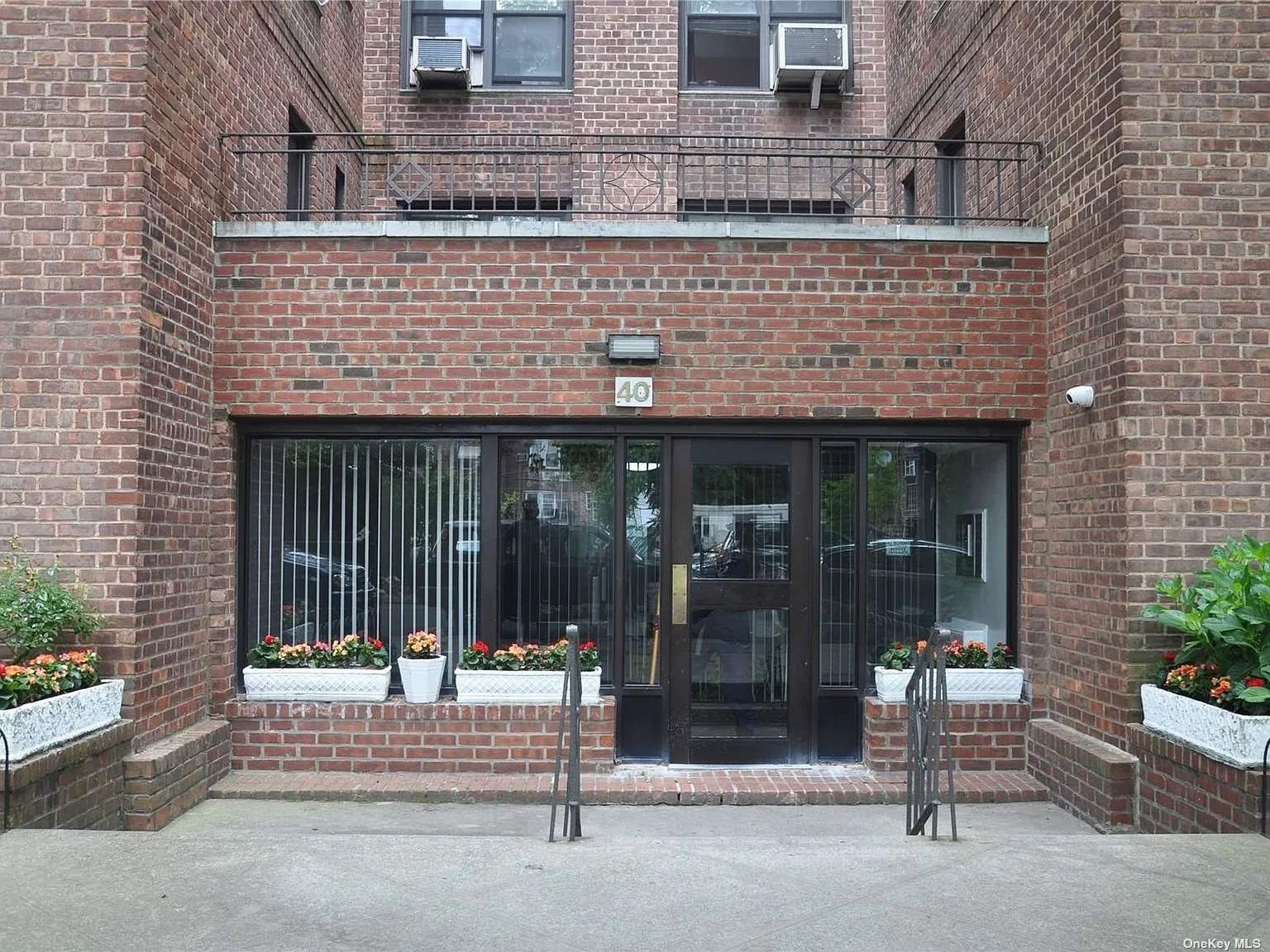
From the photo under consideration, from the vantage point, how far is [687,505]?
7.27 m

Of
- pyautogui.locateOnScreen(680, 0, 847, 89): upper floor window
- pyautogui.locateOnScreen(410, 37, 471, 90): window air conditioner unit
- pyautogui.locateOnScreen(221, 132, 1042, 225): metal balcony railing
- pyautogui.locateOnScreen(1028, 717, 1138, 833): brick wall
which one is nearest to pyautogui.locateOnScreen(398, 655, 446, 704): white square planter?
pyautogui.locateOnScreen(1028, 717, 1138, 833): brick wall

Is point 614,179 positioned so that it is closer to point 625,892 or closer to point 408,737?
point 408,737

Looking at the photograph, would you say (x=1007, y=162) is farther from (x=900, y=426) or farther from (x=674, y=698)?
(x=674, y=698)

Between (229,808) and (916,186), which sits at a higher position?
(916,186)

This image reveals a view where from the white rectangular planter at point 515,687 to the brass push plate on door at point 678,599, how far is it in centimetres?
67

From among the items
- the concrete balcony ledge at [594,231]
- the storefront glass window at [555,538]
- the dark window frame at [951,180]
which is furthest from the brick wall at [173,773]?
the dark window frame at [951,180]

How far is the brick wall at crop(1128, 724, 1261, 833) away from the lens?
5.04 meters

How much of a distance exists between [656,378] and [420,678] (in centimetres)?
258

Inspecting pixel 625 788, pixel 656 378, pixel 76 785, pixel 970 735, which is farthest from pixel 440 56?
pixel 970 735

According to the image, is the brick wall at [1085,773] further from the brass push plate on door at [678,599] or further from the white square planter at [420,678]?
the white square planter at [420,678]

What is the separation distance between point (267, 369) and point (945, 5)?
7.01 metres

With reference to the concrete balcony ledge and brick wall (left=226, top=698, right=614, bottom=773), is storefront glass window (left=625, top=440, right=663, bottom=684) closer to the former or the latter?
brick wall (left=226, top=698, right=614, bottom=773)

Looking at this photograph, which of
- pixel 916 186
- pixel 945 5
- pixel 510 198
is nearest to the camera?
pixel 945 5

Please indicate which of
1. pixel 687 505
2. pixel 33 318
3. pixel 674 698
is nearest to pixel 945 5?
pixel 687 505
